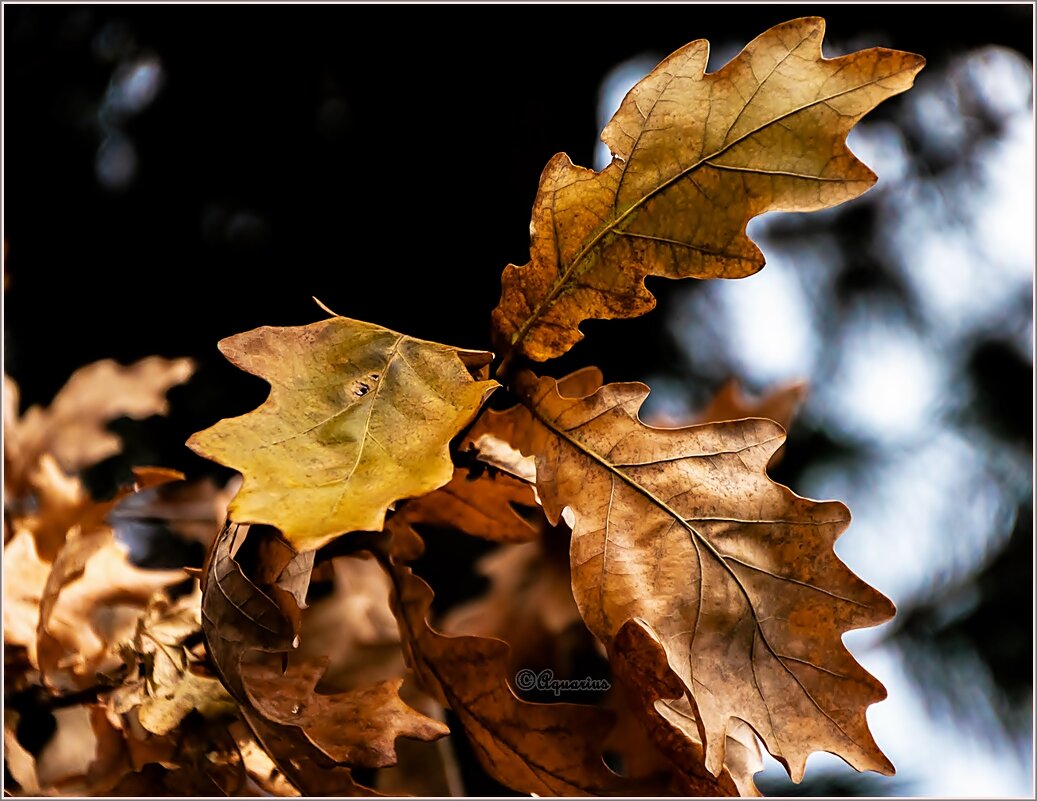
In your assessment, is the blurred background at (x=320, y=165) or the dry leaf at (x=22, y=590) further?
the blurred background at (x=320, y=165)

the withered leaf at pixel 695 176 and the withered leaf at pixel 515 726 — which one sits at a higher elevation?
the withered leaf at pixel 695 176

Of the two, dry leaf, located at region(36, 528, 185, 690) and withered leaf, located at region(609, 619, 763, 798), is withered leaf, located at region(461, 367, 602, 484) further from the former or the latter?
dry leaf, located at region(36, 528, 185, 690)

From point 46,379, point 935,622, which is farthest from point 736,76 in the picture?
point 935,622

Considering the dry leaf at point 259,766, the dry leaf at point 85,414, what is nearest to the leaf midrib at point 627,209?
the dry leaf at point 259,766

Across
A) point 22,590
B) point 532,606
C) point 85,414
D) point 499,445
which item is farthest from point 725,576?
point 85,414

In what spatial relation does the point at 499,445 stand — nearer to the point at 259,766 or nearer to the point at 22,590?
the point at 259,766

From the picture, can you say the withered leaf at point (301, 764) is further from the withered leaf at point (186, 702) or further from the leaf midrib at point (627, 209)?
the leaf midrib at point (627, 209)
